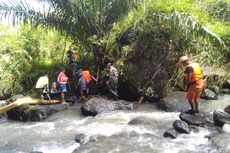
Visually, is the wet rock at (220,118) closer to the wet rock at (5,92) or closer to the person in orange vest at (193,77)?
the person in orange vest at (193,77)

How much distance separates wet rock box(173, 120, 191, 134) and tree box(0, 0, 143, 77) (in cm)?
507

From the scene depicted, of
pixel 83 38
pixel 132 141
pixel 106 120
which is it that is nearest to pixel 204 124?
pixel 132 141

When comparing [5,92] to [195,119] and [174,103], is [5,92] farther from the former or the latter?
[195,119]

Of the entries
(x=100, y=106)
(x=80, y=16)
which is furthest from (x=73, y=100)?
(x=80, y=16)

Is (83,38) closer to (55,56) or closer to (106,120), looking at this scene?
(55,56)

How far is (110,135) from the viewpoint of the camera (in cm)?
911

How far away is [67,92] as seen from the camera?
1418 cm

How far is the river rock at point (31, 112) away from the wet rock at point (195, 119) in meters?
4.68

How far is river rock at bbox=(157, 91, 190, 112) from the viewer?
1114cm

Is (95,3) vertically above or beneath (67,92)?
above

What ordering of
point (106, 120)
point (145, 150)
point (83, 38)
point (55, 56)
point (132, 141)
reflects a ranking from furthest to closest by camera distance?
point (55, 56)
point (83, 38)
point (106, 120)
point (132, 141)
point (145, 150)

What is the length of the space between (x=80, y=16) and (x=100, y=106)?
3.54 m

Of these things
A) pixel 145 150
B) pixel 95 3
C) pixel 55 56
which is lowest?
pixel 145 150

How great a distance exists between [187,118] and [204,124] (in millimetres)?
465
